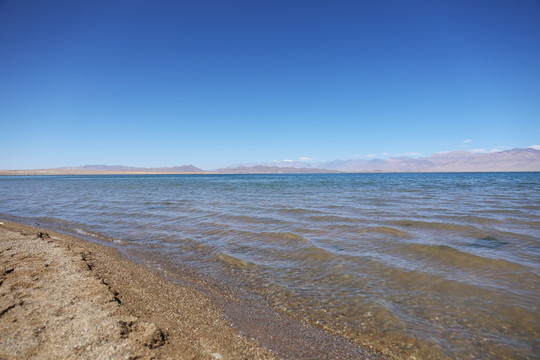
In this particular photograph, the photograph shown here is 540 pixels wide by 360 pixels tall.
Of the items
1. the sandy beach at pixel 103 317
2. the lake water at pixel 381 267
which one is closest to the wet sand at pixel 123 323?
the sandy beach at pixel 103 317

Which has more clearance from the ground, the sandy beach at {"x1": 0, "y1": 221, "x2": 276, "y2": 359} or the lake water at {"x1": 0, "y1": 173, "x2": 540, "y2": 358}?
the sandy beach at {"x1": 0, "y1": 221, "x2": 276, "y2": 359}

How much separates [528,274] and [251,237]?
7437 mm

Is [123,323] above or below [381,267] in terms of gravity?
above

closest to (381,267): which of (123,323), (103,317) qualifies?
(123,323)

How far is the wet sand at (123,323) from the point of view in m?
2.86

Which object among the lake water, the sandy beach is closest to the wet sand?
Answer: the sandy beach

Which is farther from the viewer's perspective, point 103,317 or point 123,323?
point 103,317

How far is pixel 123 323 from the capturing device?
332 cm

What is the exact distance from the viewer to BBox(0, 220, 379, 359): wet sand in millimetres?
2863

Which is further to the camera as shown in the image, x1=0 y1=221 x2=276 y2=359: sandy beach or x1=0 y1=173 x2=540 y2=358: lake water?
x1=0 y1=173 x2=540 y2=358: lake water

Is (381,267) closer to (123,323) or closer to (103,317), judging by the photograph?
(123,323)

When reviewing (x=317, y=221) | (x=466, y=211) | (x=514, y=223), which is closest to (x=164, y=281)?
(x=317, y=221)

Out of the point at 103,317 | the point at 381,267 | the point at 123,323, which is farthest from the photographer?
the point at 381,267

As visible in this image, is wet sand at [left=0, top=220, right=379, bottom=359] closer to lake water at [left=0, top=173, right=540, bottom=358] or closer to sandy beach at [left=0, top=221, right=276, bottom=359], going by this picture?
sandy beach at [left=0, top=221, right=276, bottom=359]
